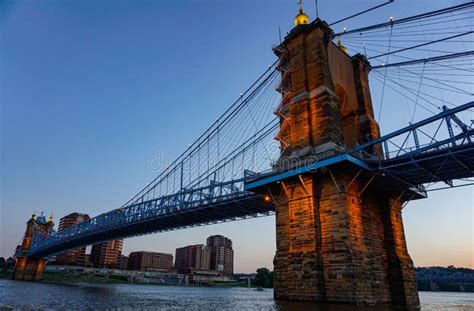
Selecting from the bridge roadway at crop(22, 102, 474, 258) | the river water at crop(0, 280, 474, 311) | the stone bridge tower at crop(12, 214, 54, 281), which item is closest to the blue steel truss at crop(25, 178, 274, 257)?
the bridge roadway at crop(22, 102, 474, 258)

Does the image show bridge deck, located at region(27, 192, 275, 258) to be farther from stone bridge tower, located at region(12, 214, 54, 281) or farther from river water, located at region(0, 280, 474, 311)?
stone bridge tower, located at region(12, 214, 54, 281)

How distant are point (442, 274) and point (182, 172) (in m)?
103

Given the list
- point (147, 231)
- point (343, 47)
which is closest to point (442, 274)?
point (147, 231)

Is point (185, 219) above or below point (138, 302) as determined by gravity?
above

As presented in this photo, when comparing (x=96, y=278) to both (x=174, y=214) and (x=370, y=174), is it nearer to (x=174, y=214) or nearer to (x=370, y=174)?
(x=174, y=214)

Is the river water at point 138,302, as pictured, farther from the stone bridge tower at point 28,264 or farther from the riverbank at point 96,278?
the riverbank at point 96,278

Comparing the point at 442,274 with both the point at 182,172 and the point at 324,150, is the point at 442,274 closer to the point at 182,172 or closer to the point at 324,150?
the point at 182,172

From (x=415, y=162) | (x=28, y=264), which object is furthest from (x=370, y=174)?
(x=28, y=264)

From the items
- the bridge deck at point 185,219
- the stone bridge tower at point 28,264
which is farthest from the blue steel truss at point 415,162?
→ the stone bridge tower at point 28,264

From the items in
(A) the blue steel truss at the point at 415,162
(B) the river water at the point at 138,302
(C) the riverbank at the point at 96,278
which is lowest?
(B) the river water at the point at 138,302

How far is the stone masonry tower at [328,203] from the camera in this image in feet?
79.3

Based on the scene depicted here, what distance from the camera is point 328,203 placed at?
26.0 meters

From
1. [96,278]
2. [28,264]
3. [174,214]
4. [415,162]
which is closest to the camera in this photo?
[415,162]

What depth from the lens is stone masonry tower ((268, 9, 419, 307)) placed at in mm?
24156
